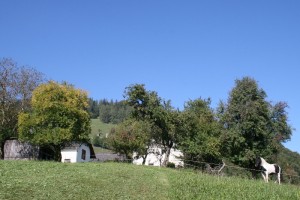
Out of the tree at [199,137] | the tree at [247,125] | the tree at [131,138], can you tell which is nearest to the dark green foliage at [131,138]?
the tree at [131,138]

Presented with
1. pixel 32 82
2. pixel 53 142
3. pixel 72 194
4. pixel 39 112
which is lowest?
pixel 72 194

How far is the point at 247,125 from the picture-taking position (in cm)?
4653

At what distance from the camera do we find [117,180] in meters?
23.1

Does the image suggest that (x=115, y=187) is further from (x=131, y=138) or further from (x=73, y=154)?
(x=73, y=154)

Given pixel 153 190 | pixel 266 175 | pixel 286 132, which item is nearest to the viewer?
pixel 153 190

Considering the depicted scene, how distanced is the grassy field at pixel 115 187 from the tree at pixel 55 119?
11597 millimetres

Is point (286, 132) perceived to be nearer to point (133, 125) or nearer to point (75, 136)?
point (133, 125)

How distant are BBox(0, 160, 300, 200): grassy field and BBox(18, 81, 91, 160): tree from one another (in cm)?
1160

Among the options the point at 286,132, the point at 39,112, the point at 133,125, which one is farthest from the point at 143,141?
the point at 286,132

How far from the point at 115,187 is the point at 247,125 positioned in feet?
94.4

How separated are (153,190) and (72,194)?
503 centimetres

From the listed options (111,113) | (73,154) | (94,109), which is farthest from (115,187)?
(94,109)

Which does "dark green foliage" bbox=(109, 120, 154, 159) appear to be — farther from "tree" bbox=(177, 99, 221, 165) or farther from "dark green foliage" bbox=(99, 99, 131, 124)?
"dark green foliage" bbox=(99, 99, 131, 124)

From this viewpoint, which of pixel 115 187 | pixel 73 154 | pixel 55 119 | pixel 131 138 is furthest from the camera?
pixel 73 154
